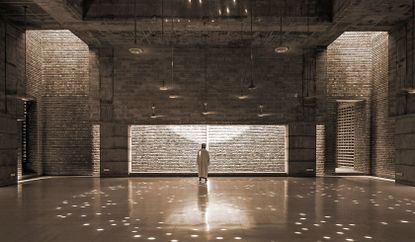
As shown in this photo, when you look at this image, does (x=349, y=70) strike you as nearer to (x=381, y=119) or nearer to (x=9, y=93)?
(x=381, y=119)

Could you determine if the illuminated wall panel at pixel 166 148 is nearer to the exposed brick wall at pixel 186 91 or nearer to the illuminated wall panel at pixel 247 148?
the exposed brick wall at pixel 186 91

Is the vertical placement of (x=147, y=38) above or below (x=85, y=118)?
above

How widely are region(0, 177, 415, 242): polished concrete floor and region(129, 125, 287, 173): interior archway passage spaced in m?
4.88

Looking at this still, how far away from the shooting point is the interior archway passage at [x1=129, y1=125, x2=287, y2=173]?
15758mm

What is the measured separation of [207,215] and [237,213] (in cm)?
62

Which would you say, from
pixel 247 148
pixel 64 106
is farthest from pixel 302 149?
pixel 64 106

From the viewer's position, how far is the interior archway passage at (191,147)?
15.8 metres

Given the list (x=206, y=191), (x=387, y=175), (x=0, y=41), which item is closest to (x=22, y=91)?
(x=0, y=41)

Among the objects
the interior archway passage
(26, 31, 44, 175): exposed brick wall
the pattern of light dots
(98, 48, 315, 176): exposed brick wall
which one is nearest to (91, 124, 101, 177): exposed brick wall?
(98, 48, 315, 176): exposed brick wall

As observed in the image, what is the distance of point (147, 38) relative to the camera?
14414 millimetres

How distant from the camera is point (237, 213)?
714cm

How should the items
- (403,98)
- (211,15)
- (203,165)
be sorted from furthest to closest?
(203,165) → (403,98) → (211,15)

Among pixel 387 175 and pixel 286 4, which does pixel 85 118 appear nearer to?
pixel 286 4

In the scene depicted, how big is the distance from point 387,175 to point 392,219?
914 centimetres
